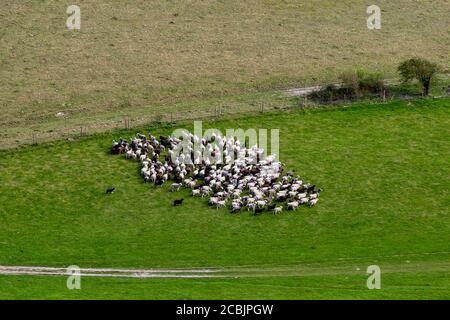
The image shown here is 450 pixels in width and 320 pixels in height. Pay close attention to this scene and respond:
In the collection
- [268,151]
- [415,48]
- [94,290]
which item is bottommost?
[94,290]

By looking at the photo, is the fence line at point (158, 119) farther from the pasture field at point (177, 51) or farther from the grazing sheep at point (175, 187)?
the grazing sheep at point (175, 187)

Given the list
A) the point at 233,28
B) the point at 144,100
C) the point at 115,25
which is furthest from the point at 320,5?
the point at 144,100

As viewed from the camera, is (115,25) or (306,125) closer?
(306,125)

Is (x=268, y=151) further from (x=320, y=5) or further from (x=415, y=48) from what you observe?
(x=320, y=5)

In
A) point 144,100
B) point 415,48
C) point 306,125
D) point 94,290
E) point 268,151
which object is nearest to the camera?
point 94,290

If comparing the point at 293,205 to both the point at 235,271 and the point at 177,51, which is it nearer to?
the point at 235,271

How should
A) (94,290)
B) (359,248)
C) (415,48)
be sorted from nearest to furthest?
1. (94,290)
2. (359,248)
3. (415,48)

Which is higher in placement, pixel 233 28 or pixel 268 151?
pixel 233 28
